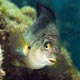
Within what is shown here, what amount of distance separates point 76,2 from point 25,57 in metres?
13.0

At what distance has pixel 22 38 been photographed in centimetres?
196

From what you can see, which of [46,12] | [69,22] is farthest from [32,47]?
[69,22]

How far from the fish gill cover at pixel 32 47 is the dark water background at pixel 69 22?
25.6 ft

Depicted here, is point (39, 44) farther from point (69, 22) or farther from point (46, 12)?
point (69, 22)

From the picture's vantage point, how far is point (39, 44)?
1974 mm

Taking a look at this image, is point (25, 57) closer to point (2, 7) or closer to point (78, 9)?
point (2, 7)

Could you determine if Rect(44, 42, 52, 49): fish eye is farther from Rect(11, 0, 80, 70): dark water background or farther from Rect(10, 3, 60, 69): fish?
Rect(11, 0, 80, 70): dark water background

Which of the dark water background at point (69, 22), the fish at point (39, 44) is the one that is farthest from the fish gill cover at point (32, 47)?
the dark water background at point (69, 22)

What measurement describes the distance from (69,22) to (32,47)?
41.7 feet

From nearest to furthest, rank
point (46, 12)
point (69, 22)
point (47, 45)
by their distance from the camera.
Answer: point (47, 45) < point (46, 12) < point (69, 22)

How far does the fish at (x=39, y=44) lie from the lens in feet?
6.41

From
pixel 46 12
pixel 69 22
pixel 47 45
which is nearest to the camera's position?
pixel 47 45

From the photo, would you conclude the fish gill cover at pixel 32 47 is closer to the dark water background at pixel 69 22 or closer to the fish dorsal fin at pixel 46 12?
the fish dorsal fin at pixel 46 12

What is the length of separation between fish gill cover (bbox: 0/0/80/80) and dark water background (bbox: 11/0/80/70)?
25.6 feet
